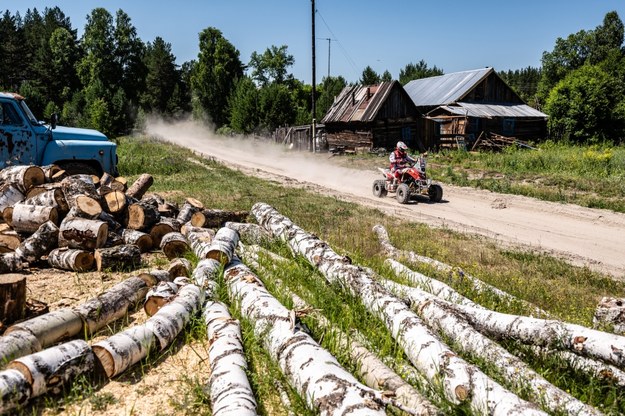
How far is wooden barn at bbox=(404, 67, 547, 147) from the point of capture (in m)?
31.3

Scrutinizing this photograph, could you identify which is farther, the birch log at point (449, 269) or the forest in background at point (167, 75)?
the forest in background at point (167, 75)

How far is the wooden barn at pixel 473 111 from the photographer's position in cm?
3131

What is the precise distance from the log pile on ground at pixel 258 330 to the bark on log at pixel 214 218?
1009mm

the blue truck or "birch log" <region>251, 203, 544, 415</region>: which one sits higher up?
the blue truck

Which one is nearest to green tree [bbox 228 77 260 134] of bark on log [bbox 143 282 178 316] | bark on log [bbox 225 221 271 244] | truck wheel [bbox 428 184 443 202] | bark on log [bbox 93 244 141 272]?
truck wheel [bbox 428 184 443 202]

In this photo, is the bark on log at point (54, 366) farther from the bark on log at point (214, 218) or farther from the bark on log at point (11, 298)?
the bark on log at point (214, 218)

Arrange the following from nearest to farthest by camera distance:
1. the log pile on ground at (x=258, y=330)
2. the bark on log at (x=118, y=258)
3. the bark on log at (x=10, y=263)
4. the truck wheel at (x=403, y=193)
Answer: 1. the log pile on ground at (x=258, y=330)
2. the bark on log at (x=10, y=263)
3. the bark on log at (x=118, y=258)
4. the truck wheel at (x=403, y=193)

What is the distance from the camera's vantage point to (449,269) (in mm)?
7270

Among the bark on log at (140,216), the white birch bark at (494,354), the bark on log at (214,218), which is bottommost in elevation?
the white birch bark at (494,354)

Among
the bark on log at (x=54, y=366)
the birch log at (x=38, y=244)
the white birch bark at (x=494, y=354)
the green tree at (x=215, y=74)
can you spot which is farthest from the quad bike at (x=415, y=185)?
the green tree at (x=215, y=74)

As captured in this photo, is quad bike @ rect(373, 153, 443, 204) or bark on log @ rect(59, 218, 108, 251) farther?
quad bike @ rect(373, 153, 443, 204)

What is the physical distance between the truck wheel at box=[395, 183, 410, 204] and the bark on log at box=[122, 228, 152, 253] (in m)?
8.46

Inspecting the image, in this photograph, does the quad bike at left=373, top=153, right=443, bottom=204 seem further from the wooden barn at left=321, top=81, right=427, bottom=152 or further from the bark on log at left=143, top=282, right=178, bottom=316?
the wooden barn at left=321, top=81, right=427, bottom=152

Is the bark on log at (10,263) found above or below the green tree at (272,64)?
below
